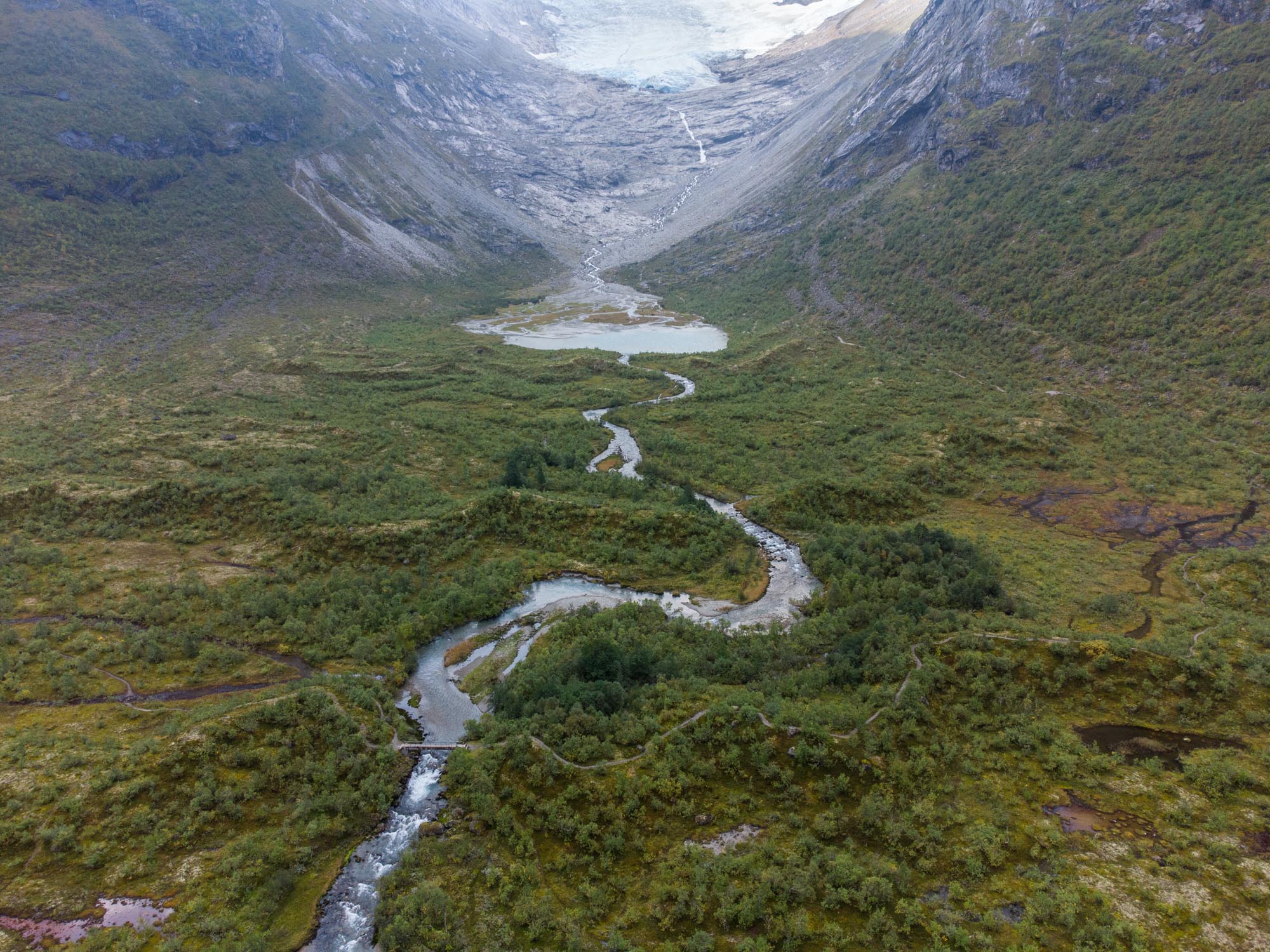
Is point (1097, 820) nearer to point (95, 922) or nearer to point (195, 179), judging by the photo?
point (95, 922)

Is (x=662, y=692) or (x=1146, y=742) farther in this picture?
(x=662, y=692)

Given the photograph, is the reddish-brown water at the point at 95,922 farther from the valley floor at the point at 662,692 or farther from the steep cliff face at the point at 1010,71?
the steep cliff face at the point at 1010,71

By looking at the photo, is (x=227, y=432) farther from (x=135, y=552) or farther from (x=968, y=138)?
(x=968, y=138)

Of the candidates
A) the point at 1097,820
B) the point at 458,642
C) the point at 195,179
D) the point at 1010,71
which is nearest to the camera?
the point at 1097,820

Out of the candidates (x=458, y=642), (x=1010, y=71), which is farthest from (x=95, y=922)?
(x=1010, y=71)

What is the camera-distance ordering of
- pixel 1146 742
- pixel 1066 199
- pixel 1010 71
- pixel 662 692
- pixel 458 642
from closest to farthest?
→ pixel 1146 742 < pixel 662 692 < pixel 458 642 < pixel 1066 199 < pixel 1010 71

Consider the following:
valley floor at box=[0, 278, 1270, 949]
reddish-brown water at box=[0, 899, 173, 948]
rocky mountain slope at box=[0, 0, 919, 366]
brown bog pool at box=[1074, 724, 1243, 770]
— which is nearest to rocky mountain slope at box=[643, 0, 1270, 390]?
valley floor at box=[0, 278, 1270, 949]

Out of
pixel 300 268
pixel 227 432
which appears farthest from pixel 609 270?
pixel 227 432

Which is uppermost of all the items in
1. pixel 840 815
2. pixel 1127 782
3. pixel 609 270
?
pixel 609 270

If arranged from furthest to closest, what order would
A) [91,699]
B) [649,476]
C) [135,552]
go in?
[649,476] < [135,552] < [91,699]

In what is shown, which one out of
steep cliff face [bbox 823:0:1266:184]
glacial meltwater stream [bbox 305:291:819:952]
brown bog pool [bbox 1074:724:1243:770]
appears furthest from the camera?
steep cliff face [bbox 823:0:1266:184]

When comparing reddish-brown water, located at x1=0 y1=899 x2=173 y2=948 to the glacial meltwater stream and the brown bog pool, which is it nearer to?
the glacial meltwater stream
